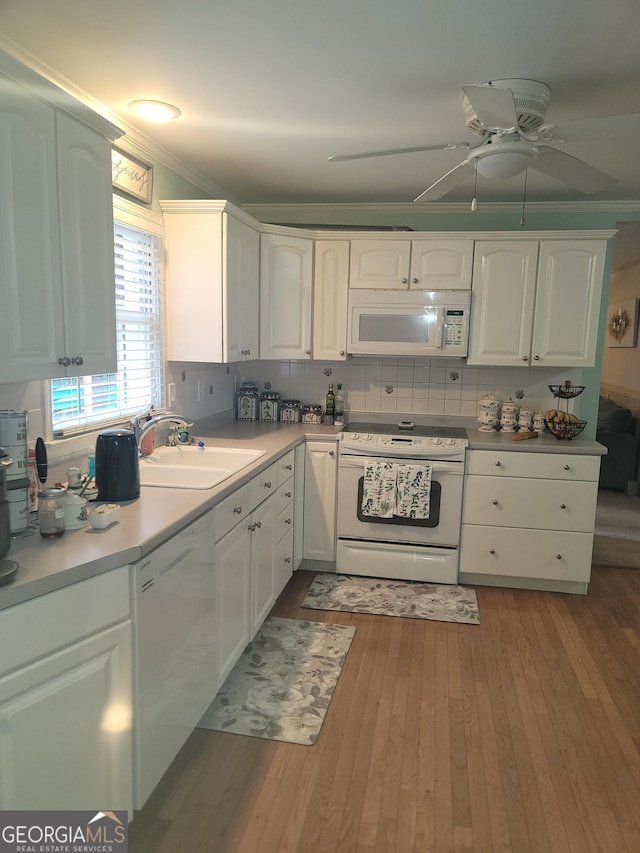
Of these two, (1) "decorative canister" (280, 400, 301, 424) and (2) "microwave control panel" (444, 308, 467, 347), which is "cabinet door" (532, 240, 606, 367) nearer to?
(2) "microwave control panel" (444, 308, 467, 347)

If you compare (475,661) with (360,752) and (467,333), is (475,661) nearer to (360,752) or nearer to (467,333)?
(360,752)

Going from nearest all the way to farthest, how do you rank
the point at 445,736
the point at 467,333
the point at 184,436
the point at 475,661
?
the point at 445,736, the point at 475,661, the point at 184,436, the point at 467,333

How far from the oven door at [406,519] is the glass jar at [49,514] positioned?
2.13 meters

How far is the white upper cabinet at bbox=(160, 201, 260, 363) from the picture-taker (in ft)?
9.95

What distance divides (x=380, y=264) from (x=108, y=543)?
2723 mm

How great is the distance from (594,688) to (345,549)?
5.21 feet

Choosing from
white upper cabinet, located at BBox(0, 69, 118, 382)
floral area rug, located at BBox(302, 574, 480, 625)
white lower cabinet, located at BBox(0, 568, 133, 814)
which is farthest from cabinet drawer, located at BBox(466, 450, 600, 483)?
white lower cabinet, located at BBox(0, 568, 133, 814)

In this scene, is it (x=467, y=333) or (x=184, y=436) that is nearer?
(x=184, y=436)

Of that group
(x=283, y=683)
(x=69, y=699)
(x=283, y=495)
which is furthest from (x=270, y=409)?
(x=69, y=699)

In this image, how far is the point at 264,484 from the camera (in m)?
2.82

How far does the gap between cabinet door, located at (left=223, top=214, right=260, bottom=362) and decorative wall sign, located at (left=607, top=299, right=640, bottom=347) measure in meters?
4.77

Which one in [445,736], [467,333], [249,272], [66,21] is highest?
[66,21]

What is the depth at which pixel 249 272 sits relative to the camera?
11.5ft

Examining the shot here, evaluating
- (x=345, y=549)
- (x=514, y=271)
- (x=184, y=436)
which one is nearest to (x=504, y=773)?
(x=345, y=549)
